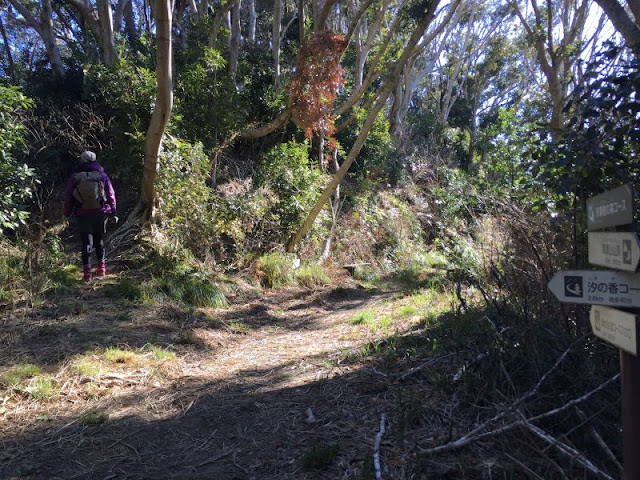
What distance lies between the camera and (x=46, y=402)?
4.32m

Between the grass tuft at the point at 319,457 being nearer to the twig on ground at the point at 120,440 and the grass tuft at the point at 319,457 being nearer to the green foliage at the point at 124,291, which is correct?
the twig on ground at the point at 120,440

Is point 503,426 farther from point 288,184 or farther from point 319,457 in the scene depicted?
point 288,184

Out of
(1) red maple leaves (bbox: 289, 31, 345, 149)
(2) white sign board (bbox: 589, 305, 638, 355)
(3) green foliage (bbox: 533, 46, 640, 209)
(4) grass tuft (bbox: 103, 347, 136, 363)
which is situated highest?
(1) red maple leaves (bbox: 289, 31, 345, 149)

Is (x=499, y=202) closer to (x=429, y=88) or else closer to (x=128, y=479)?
(x=128, y=479)

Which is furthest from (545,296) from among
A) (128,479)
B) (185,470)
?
(128,479)

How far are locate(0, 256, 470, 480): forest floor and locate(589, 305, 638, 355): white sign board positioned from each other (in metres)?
1.21

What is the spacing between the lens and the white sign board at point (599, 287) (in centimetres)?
215

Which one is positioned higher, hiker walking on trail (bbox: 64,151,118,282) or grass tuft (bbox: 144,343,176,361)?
hiker walking on trail (bbox: 64,151,118,282)

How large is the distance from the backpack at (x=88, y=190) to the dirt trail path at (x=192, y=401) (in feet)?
4.52

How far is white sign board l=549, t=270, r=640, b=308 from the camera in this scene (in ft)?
7.04

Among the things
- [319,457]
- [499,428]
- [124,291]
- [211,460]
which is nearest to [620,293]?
[499,428]

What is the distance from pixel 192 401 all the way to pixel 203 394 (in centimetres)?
19

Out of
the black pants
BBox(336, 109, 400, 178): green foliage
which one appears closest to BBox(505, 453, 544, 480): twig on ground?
the black pants

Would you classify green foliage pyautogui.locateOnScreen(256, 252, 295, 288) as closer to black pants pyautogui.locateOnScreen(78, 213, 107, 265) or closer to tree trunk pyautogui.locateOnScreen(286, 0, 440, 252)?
tree trunk pyautogui.locateOnScreen(286, 0, 440, 252)
